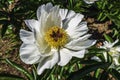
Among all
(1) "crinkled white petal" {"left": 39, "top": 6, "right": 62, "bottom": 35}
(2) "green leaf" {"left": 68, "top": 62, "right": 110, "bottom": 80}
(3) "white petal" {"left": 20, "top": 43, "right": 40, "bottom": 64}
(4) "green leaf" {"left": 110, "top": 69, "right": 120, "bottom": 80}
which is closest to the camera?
(3) "white petal" {"left": 20, "top": 43, "right": 40, "bottom": 64}

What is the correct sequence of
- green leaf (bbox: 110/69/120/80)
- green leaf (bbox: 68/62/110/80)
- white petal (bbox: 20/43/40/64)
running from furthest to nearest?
green leaf (bbox: 110/69/120/80), green leaf (bbox: 68/62/110/80), white petal (bbox: 20/43/40/64)

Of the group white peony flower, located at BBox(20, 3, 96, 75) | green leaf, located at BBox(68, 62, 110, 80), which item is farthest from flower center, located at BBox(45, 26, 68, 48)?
green leaf, located at BBox(68, 62, 110, 80)

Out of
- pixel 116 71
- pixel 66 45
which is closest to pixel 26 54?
pixel 66 45

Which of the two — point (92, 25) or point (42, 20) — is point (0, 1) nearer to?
point (92, 25)

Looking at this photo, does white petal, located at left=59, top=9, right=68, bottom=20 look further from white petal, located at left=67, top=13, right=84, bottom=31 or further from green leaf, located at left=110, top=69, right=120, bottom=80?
green leaf, located at left=110, top=69, right=120, bottom=80

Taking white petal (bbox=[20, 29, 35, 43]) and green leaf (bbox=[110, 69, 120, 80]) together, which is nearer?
white petal (bbox=[20, 29, 35, 43])

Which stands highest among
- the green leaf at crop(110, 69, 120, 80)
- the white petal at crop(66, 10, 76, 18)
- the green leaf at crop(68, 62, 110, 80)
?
the white petal at crop(66, 10, 76, 18)

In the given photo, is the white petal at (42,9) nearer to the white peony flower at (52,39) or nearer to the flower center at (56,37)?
the white peony flower at (52,39)
